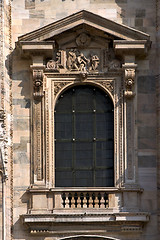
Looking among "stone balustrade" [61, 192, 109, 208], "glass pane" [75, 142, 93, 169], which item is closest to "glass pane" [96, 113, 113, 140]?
"glass pane" [75, 142, 93, 169]

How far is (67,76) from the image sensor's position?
87.0ft

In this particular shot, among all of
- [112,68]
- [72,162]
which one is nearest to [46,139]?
Result: [72,162]

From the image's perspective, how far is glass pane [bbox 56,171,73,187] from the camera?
26203mm

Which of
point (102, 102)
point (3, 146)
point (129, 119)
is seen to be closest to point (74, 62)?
point (102, 102)

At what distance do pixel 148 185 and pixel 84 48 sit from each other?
403 centimetres

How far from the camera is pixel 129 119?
2622 cm

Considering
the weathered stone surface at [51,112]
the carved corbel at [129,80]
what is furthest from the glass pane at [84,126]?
the carved corbel at [129,80]

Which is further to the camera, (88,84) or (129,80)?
(88,84)

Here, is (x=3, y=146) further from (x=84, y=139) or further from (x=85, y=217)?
(x=85, y=217)

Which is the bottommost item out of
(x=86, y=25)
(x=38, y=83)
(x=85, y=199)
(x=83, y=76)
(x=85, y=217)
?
(x=85, y=217)

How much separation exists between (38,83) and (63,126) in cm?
132

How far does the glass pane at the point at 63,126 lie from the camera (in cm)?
2641

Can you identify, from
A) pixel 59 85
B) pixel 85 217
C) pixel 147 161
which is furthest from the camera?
pixel 59 85

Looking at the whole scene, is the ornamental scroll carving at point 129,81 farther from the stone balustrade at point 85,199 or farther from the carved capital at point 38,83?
the stone balustrade at point 85,199
